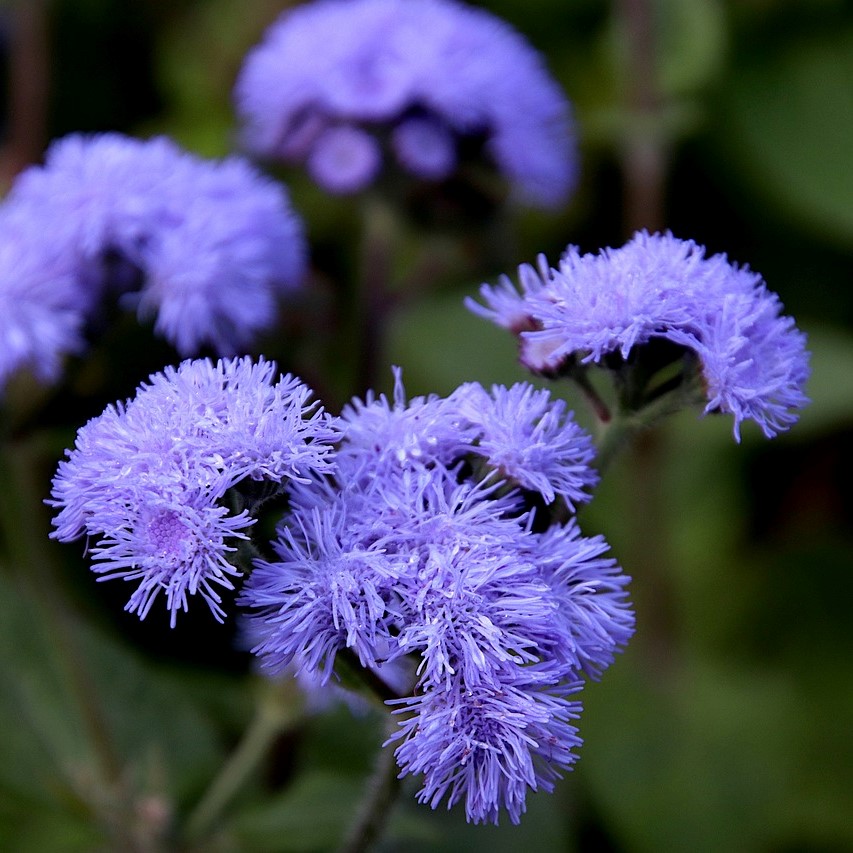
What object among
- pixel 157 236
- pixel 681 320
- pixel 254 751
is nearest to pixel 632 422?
pixel 681 320

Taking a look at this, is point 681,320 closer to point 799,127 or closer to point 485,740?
point 485,740

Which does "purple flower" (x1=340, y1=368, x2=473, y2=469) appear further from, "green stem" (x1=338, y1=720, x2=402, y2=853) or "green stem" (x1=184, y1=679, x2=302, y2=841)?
"green stem" (x1=184, y1=679, x2=302, y2=841)

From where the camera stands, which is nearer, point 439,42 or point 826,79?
point 439,42

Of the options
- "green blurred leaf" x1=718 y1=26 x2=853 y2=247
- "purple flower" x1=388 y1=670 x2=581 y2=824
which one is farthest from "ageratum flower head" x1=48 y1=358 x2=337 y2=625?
"green blurred leaf" x1=718 y1=26 x2=853 y2=247

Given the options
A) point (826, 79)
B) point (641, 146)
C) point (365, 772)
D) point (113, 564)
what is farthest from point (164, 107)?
point (113, 564)

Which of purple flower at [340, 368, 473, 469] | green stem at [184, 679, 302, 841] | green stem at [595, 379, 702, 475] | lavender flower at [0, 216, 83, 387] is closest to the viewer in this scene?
purple flower at [340, 368, 473, 469]

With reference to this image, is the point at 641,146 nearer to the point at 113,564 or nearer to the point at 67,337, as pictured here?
the point at 67,337

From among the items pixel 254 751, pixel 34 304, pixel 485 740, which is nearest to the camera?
pixel 485 740
